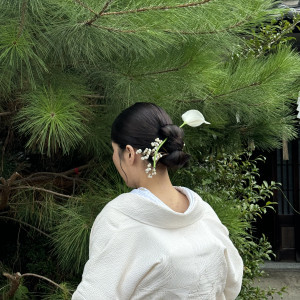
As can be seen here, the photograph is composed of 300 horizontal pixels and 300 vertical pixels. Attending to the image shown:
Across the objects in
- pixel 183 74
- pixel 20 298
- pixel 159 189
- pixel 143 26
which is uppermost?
pixel 143 26

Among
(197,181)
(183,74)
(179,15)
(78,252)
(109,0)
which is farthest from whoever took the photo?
(197,181)

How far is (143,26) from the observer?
230 cm

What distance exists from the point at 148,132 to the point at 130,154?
101 mm

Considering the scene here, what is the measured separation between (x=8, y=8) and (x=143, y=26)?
59 cm

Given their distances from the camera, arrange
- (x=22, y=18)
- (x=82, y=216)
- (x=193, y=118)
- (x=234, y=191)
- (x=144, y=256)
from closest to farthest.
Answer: (x=144, y=256) < (x=193, y=118) < (x=22, y=18) < (x=82, y=216) < (x=234, y=191)

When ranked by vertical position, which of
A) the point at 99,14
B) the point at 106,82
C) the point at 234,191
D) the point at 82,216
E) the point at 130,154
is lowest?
the point at 234,191

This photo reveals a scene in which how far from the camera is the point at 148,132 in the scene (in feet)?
6.18

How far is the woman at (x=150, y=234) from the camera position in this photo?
1785 millimetres

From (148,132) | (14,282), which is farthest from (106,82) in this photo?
(14,282)

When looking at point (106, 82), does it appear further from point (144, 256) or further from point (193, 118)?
point (144, 256)

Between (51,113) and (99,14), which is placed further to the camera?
(51,113)

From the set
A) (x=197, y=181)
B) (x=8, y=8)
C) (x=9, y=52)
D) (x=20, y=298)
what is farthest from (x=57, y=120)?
(x=197, y=181)

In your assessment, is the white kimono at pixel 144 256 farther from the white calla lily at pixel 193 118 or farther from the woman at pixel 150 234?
the white calla lily at pixel 193 118

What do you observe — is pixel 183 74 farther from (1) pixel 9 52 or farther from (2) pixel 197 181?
(2) pixel 197 181
